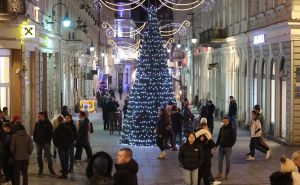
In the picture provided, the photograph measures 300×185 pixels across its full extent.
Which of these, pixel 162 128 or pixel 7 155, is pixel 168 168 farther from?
pixel 7 155

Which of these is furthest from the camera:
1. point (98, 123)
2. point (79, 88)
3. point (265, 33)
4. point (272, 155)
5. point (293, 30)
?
point (79, 88)

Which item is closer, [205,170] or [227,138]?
[205,170]

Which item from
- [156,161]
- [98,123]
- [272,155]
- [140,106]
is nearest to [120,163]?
[156,161]

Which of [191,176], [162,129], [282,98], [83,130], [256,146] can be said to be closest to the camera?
[191,176]

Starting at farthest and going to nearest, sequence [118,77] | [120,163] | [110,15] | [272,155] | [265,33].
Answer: [118,77] < [110,15] < [265,33] < [272,155] < [120,163]

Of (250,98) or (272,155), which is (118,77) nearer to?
(250,98)

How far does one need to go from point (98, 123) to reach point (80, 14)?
16.9m

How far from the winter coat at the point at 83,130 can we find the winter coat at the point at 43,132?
1562 millimetres

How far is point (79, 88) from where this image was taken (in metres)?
49.3

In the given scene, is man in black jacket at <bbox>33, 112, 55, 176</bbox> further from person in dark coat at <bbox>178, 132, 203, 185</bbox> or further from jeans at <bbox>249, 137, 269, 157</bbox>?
jeans at <bbox>249, 137, 269, 157</bbox>

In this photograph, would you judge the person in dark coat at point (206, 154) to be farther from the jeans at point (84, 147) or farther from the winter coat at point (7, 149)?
the jeans at point (84, 147)

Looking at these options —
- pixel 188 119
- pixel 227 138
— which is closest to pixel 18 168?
pixel 227 138

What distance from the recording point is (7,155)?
47.4 ft

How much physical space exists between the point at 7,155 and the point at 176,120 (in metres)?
8.98
